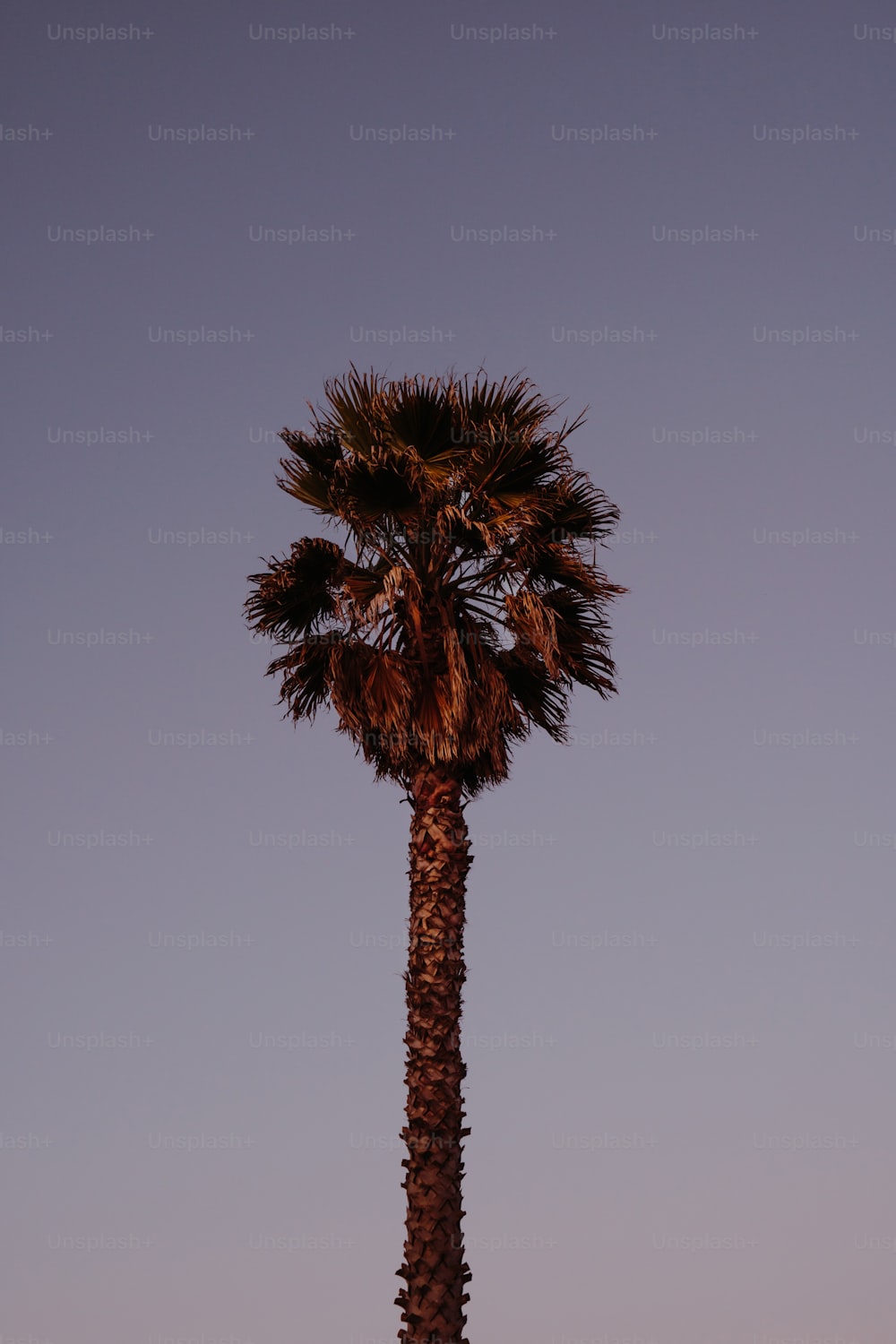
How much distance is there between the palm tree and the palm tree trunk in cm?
4

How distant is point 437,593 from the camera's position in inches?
752

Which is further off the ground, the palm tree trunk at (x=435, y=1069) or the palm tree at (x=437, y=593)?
the palm tree at (x=437, y=593)

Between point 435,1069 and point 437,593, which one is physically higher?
point 437,593

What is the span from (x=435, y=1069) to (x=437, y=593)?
559 cm

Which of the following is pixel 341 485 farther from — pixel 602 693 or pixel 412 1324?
pixel 412 1324

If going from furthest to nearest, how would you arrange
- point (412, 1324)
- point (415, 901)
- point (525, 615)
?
point (525, 615)
point (415, 901)
point (412, 1324)

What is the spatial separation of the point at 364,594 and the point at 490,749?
2.44 metres

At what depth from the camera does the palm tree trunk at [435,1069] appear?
53.3 feet

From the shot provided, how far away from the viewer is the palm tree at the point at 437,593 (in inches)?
727

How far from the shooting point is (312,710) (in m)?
19.5

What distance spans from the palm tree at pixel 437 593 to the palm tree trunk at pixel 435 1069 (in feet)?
0.14

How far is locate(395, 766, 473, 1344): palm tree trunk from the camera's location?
1623cm

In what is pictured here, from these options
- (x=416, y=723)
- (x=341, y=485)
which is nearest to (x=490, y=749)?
(x=416, y=723)

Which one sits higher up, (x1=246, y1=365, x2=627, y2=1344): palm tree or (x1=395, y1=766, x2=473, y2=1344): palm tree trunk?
(x1=246, y1=365, x2=627, y2=1344): palm tree
